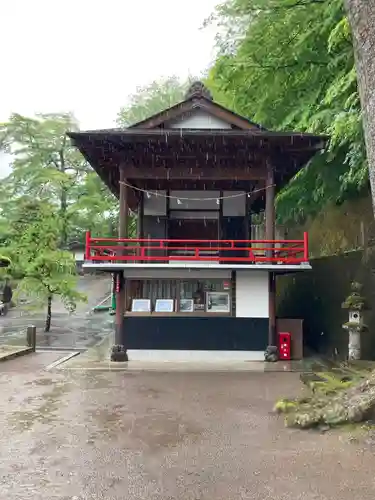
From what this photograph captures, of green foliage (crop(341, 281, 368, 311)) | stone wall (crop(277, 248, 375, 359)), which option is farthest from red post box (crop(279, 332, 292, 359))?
green foliage (crop(341, 281, 368, 311))

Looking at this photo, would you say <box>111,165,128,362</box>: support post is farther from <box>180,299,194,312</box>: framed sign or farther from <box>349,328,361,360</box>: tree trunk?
<box>349,328,361,360</box>: tree trunk

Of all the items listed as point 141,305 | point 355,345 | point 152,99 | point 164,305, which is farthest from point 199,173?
point 152,99

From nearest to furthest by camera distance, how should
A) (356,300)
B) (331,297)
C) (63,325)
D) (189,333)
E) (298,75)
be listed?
(356,300) < (189,333) < (331,297) < (298,75) < (63,325)

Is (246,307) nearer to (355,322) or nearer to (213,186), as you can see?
(355,322)

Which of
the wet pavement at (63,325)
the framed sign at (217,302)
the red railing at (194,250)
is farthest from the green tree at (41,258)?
the framed sign at (217,302)

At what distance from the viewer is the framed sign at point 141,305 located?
13751 millimetres

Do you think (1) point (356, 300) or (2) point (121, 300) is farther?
(2) point (121, 300)

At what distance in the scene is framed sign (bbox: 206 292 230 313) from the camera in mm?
13812

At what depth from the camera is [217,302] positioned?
1388cm

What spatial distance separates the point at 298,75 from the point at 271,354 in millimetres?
9150

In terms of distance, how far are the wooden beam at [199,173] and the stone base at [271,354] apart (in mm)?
5340

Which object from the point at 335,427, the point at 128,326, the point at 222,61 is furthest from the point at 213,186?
the point at 335,427

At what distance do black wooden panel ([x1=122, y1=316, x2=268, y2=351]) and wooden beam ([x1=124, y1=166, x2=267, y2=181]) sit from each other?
4.43 meters

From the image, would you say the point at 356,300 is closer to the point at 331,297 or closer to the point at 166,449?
the point at 331,297
